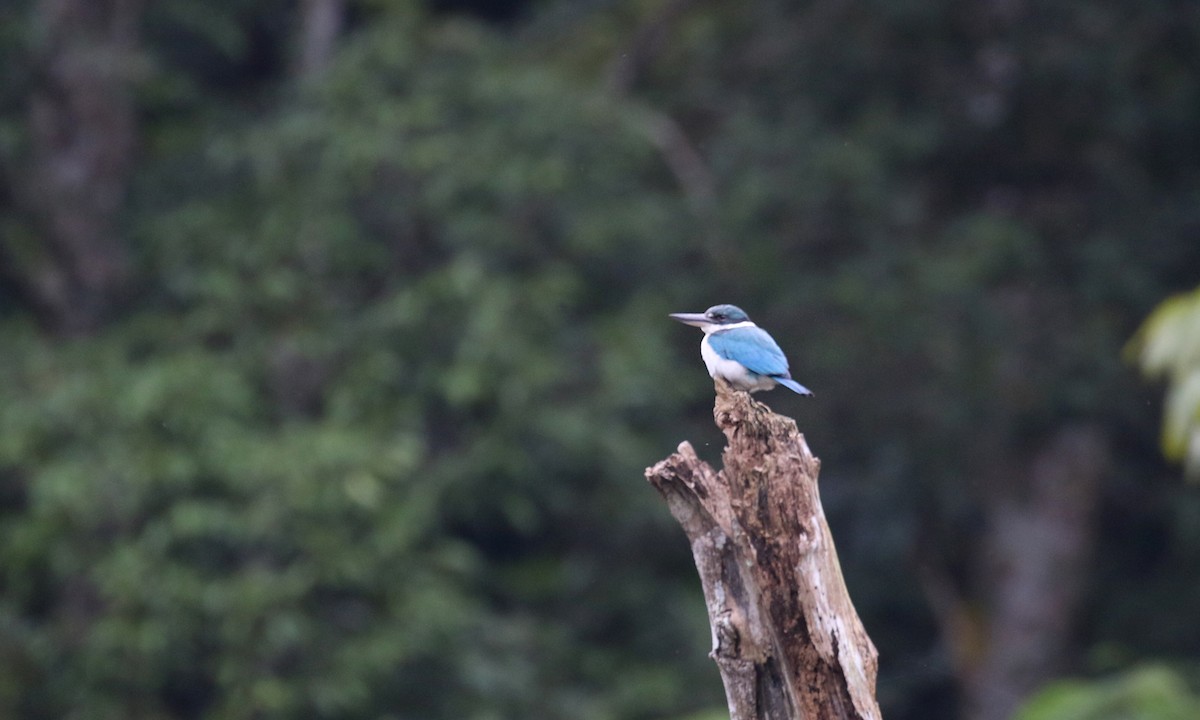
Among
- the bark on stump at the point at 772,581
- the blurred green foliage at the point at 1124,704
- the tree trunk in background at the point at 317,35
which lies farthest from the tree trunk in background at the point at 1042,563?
the bark on stump at the point at 772,581

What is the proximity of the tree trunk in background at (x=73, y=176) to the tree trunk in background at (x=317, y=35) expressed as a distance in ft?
4.40

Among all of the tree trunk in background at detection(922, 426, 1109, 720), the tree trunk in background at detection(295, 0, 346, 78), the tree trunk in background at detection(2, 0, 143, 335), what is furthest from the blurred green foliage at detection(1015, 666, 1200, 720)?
the tree trunk in background at detection(295, 0, 346, 78)

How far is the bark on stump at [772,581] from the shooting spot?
3.70m

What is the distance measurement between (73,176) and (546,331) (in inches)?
132

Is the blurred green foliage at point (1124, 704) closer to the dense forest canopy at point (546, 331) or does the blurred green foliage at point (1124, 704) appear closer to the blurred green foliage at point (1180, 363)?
the dense forest canopy at point (546, 331)

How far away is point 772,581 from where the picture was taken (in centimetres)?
373

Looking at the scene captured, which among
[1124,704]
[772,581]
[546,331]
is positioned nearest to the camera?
[772,581]

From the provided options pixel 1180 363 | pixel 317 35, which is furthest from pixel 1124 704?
pixel 317 35

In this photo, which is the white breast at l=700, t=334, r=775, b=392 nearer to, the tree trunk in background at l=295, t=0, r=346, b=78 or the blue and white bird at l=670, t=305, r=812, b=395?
the blue and white bird at l=670, t=305, r=812, b=395

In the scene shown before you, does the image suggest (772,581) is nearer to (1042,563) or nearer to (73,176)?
(73,176)

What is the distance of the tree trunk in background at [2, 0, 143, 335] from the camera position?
9.86m

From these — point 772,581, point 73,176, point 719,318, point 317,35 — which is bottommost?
point 772,581

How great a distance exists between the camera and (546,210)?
9.84 metres

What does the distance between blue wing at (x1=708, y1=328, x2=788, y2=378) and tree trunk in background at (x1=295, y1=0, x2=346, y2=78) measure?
6.43m
